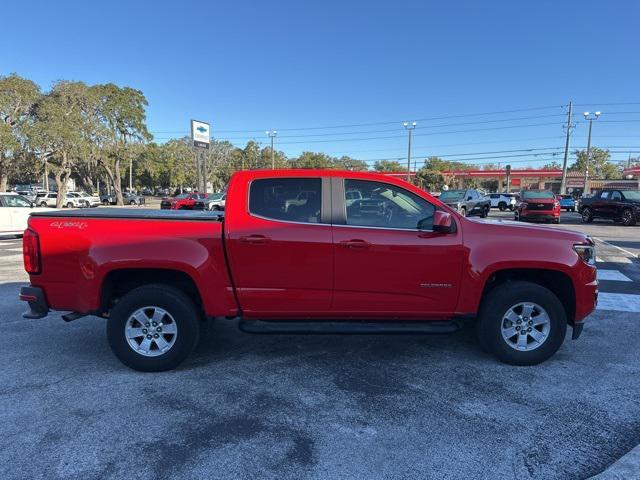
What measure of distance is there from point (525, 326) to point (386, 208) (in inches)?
68.0

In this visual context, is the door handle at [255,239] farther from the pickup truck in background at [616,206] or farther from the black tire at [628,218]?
the black tire at [628,218]

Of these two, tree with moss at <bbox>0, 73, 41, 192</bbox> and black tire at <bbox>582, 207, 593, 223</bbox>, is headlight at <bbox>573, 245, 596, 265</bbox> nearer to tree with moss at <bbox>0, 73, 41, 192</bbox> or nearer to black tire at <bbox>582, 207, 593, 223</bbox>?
black tire at <bbox>582, 207, 593, 223</bbox>

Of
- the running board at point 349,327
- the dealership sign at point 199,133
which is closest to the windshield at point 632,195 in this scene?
the running board at point 349,327

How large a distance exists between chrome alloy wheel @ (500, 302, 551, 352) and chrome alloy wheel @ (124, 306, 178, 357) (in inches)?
122

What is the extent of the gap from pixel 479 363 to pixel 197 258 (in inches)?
113

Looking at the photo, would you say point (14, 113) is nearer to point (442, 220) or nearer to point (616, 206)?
point (616, 206)

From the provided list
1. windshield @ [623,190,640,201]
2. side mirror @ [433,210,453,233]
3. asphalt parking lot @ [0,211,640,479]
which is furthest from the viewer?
windshield @ [623,190,640,201]

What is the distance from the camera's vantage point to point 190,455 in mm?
2912

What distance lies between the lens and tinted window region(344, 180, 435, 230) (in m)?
4.18

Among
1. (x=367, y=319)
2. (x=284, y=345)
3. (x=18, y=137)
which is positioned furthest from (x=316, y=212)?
(x=18, y=137)

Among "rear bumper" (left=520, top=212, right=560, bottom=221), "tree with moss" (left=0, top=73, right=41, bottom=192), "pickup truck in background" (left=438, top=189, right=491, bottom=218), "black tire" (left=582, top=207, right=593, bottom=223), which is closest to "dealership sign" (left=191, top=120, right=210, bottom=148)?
"tree with moss" (left=0, top=73, right=41, bottom=192)

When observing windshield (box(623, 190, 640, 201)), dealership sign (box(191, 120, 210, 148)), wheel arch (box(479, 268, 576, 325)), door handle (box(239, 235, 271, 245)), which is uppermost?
dealership sign (box(191, 120, 210, 148))

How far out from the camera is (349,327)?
13.7ft

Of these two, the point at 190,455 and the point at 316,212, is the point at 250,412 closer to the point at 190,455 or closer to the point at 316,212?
the point at 190,455
